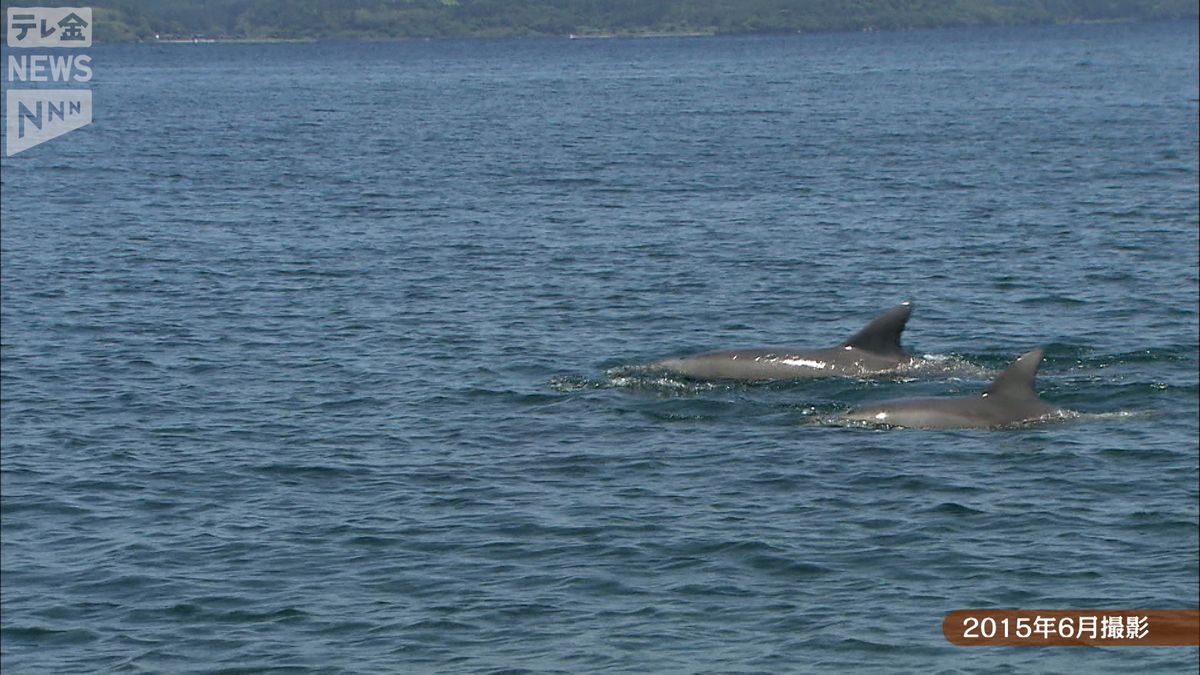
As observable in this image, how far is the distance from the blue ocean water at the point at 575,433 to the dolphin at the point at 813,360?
0.58m

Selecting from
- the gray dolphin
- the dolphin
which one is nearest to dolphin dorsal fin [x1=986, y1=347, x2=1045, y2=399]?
the gray dolphin

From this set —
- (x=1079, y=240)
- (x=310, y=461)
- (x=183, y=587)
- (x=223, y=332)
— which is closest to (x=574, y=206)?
(x=1079, y=240)

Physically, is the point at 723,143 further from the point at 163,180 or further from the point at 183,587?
the point at 183,587

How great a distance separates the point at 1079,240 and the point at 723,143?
42.6m

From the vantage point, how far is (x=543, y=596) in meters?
21.9

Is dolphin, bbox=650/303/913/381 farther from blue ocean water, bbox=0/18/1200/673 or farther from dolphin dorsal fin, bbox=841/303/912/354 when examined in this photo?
blue ocean water, bbox=0/18/1200/673

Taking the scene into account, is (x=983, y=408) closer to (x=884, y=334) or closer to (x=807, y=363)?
(x=884, y=334)

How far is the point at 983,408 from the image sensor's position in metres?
29.2

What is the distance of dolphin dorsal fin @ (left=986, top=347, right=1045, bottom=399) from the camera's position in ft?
94.4
